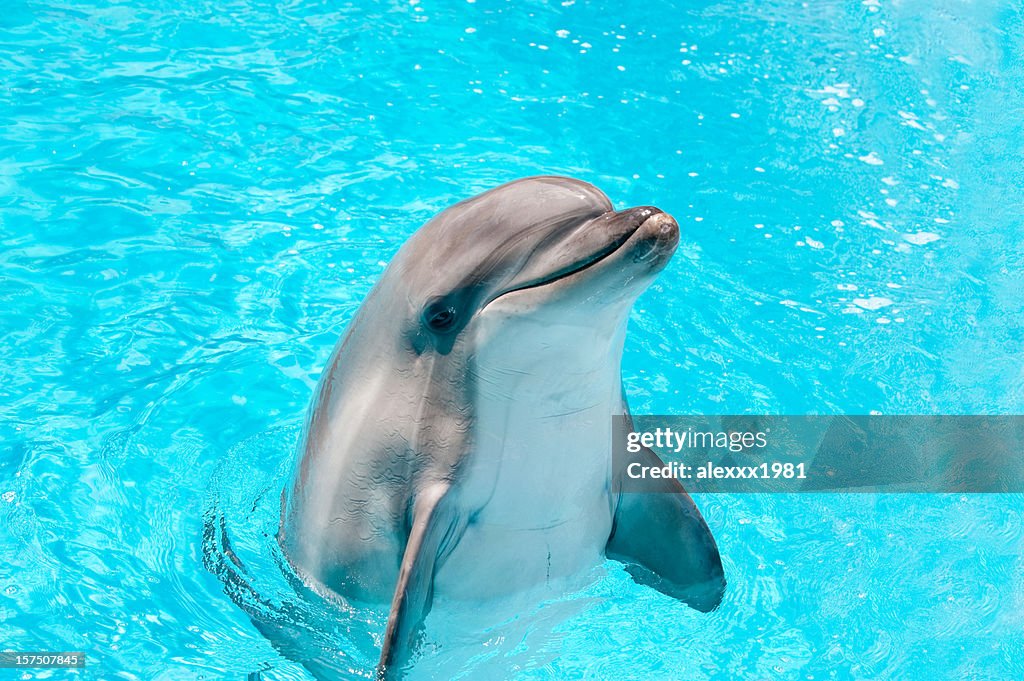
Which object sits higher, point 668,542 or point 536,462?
point 536,462

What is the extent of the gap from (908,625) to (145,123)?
6.66m

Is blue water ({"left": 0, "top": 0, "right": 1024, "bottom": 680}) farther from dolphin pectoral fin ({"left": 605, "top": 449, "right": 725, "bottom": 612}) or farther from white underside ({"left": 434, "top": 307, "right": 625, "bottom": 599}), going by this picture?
white underside ({"left": 434, "top": 307, "right": 625, "bottom": 599})

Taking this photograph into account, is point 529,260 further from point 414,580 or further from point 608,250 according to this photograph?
point 414,580

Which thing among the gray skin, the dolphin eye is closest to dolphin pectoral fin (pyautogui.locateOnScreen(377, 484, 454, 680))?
the gray skin

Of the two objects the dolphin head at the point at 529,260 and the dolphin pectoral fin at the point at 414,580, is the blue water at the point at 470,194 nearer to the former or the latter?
the dolphin pectoral fin at the point at 414,580

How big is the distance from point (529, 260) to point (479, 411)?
59 cm

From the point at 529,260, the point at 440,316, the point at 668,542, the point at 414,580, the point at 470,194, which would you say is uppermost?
the point at 529,260

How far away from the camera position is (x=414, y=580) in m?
3.79

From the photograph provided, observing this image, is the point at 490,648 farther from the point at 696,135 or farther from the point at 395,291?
the point at 696,135

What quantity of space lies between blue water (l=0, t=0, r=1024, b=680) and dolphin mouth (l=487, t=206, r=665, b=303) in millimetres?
1546

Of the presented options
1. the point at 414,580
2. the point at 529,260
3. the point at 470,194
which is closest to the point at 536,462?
the point at 414,580

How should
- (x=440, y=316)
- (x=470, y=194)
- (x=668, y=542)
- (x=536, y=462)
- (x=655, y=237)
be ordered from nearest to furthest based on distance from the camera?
(x=655, y=237) < (x=440, y=316) < (x=536, y=462) < (x=668, y=542) < (x=470, y=194)

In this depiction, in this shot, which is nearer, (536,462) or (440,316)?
(440,316)

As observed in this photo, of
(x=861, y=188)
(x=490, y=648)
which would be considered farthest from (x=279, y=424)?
(x=861, y=188)
